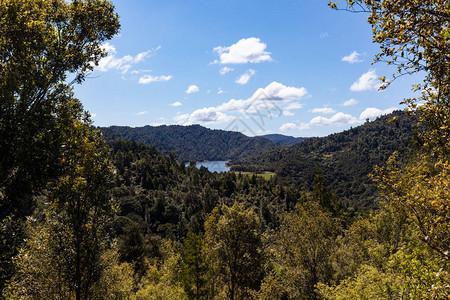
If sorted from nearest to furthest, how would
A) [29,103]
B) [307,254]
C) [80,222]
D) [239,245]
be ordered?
[29,103], [80,222], [239,245], [307,254]

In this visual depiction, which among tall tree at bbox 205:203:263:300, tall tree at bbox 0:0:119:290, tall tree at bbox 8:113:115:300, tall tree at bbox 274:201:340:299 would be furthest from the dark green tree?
tall tree at bbox 0:0:119:290

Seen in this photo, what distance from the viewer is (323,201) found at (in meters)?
→ 62.9

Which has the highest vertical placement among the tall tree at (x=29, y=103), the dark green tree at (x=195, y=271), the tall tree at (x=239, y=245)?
the tall tree at (x=29, y=103)

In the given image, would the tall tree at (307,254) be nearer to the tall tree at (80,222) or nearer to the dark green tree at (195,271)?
the dark green tree at (195,271)

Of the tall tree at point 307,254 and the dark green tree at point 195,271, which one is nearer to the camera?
the tall tree at point 307,254

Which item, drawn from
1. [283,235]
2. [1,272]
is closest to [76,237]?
[1,272]

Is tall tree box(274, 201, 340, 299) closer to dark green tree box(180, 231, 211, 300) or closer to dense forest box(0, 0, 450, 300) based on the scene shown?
dense forest box(0, 0, 450, 300)

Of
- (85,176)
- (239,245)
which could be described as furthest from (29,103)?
(239,245)

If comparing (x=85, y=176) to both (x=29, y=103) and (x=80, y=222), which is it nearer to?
(x=80, y=222)

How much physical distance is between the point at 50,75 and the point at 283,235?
2885 centimetres

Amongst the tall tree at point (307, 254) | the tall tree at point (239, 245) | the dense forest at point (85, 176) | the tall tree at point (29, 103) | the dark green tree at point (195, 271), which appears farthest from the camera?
the dark green tree at point (195, 271)

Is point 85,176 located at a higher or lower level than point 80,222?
higher

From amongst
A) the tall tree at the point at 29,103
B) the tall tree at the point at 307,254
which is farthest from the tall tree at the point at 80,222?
the tall tree at the point at 307,254

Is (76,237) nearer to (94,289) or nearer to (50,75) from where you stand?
(94,289)
